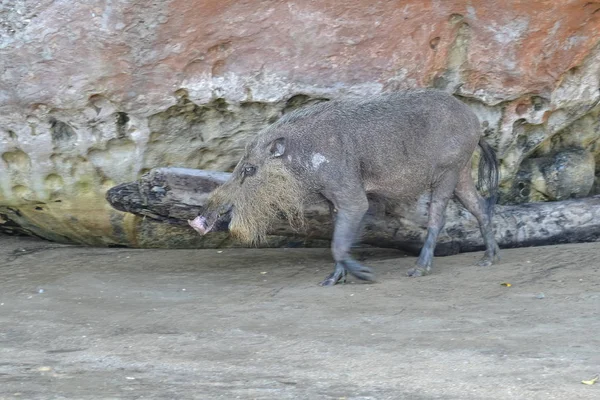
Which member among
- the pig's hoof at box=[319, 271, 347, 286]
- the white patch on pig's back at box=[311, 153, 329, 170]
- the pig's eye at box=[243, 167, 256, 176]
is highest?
the white patch on pig's back at box=[311, 153, 329, 170]

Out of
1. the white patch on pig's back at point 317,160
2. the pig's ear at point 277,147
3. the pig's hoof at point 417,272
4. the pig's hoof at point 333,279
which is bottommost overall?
the pig's hoof at point 333,279

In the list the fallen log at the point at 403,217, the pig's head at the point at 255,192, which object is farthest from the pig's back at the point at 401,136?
the fallen log at the point at 403,217

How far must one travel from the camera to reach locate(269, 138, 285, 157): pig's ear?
23.2ft

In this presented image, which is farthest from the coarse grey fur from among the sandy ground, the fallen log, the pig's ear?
the sandy ground

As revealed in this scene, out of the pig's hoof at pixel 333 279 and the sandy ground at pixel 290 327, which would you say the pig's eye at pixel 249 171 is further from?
the pig's hoof at pixel 333 279

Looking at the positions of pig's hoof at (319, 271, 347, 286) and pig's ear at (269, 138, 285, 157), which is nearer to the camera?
pig's hoof at (319, 271, 347, 286)

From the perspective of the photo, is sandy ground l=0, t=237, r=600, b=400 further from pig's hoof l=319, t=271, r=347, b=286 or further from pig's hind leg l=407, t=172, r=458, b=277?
pig's hind leg l=407, t=172, r=458, b=277

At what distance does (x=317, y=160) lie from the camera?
23.1 ft

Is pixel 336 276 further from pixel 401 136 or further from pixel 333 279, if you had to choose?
pixel 401 136

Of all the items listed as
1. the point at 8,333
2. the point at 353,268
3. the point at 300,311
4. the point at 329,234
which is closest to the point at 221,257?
the point at 329,234

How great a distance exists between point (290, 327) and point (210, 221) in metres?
1.60

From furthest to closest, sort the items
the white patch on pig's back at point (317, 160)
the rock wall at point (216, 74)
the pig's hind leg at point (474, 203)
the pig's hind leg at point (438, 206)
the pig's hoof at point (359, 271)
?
1. the pig's hind leg at point (474, 203)
2. the pig's hind leg at point (438, 206)
3. the rock wall at point (216, 74)
4. the white patch on pig's back at point (317, 160)
5. the pig's hoof at point (359, 271)

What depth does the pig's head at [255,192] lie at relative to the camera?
709 centimetres

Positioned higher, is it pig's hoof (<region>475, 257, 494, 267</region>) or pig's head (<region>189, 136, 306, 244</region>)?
pig's head (<region>189, 136, 306, 244</region>)
